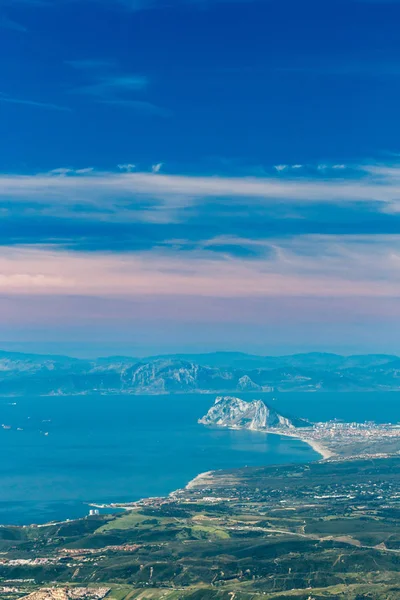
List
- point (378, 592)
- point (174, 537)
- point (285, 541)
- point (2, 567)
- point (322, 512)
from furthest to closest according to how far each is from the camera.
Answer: point (322, 512)
point (174, 537)
point (285, 541)
point (2, 567)
point (378, 592)

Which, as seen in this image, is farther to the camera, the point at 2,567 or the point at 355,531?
the point at 355,531

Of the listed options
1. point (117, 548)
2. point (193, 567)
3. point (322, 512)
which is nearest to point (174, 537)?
point (117, 548)

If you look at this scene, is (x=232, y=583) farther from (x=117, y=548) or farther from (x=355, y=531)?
(x=355, y=531)

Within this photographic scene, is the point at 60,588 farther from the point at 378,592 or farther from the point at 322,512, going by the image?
the point at 322,512

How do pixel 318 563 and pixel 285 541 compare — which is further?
pixel 285 541

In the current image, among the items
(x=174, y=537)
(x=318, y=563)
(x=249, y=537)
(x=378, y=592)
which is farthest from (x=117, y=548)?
(x=378, y=592)

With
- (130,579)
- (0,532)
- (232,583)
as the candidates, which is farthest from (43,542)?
(232,583)

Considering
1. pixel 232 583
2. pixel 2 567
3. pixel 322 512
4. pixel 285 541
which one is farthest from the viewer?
pixel 322 512

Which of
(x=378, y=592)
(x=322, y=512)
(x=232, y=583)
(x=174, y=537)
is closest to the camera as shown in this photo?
(x=378, y=592)

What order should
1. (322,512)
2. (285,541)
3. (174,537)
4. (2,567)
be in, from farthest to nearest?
(322,512), (174,537), (285,541), (2,567)
